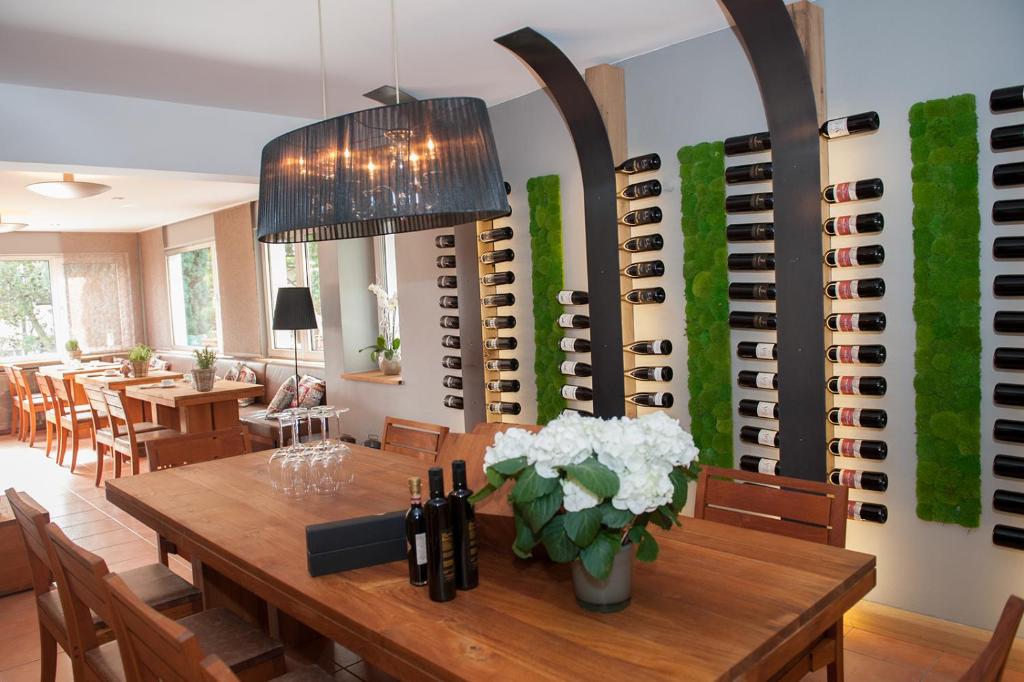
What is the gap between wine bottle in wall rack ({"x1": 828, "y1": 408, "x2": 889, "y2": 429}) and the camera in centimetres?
316

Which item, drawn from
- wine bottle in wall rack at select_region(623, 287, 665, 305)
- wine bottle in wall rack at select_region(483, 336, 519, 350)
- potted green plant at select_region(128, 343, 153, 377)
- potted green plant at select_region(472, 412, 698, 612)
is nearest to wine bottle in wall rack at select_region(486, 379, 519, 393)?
wine bottle in wall rack at select_region(483, 336, 519, 350)

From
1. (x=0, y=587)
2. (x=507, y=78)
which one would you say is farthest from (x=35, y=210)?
(x=507, y=78)

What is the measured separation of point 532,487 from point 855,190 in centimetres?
229

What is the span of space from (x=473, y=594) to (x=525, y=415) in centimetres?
316

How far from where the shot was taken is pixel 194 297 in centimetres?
1059

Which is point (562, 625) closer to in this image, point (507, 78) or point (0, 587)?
point (507, 78)

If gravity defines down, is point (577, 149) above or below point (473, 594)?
above

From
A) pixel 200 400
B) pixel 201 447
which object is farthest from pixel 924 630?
pixel 200 400

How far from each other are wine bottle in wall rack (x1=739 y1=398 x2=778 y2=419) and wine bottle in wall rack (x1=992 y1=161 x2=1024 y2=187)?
1256 millimetres

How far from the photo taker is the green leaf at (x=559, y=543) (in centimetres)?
159

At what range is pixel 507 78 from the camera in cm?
441

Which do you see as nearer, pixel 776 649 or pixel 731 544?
pixel 776 649

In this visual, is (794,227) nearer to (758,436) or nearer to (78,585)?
(758,436)

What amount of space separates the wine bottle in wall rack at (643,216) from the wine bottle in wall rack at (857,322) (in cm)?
104
